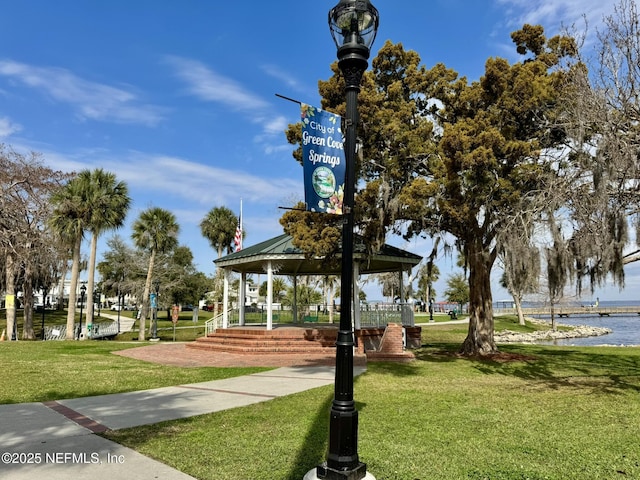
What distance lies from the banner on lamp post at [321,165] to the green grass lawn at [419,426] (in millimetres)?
2633

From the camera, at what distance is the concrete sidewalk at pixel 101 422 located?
441 centimetres

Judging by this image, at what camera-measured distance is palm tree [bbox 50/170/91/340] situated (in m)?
24.0

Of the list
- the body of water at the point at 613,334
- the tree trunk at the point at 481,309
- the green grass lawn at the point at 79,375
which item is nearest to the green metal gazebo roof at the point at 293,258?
the tree trunk at the point at 481,309

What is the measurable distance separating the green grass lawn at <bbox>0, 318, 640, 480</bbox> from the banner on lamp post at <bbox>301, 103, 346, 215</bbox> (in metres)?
2.63

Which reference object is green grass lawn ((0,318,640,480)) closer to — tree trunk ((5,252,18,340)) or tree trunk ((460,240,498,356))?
tree trunk ((460,240,498,356))

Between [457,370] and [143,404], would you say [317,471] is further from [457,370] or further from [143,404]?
[457,370]

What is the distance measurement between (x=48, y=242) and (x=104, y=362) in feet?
46.0

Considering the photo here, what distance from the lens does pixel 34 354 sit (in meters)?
15.7

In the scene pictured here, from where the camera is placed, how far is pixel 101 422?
20.8 ft

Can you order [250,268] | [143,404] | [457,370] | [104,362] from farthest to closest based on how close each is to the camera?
[250,268] → [104,362] → [457,370] → [143,404]

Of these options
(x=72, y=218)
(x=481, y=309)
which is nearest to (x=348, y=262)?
(x=481, y=309)

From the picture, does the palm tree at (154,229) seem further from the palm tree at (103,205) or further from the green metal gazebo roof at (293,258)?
the green metal gazebo roof at (293,258)

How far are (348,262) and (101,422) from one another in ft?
15.4

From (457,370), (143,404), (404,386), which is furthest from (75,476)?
(457,370)
